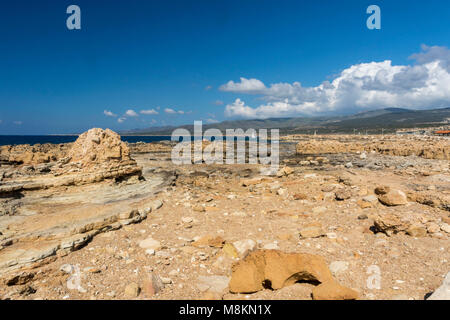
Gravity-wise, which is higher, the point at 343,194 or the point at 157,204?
the point at 343,194

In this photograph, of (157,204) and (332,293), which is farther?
(157,204)

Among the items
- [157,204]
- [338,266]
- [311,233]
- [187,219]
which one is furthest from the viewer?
[157,204]

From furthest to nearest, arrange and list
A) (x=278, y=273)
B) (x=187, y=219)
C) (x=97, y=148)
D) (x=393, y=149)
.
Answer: (x=393, y=149)
(x=97, y=148)
(x=187, y=219)
(x=278, y=273)

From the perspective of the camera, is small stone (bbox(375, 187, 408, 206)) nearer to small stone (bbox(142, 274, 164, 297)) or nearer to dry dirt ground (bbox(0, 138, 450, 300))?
dry dirt ground (bbox(0, 138, 450, 300))

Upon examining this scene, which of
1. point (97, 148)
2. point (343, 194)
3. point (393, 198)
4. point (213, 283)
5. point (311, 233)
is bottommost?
point (213, 283)

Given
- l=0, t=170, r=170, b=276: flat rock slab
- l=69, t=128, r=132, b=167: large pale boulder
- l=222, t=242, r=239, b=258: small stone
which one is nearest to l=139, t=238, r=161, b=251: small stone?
l=0, t=170, r=170, b=276: flat rock slab

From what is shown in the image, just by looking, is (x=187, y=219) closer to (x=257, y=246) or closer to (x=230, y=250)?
(x=230, y=250)

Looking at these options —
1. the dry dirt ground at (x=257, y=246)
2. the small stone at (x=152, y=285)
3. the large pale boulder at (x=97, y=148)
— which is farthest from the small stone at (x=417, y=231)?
the large pale boulder at (x=97, y=148)

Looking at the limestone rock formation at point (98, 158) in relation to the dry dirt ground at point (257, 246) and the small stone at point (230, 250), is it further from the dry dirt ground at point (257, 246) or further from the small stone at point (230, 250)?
the small stone at point (230, 250)

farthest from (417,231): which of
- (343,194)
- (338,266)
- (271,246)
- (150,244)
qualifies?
(150,244)

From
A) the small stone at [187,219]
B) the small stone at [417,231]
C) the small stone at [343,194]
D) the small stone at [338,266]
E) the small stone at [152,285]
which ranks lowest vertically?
the small stone at [152,285]

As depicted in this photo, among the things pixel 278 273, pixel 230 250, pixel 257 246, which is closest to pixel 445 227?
pixel 257 246

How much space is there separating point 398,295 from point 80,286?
516cm

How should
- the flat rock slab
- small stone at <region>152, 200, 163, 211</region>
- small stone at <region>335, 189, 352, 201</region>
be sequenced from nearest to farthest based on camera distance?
the flat rock slab, small stone at <region>335, 189, 352, 201</region>, small stone at <region>152, 200, 163, 211</region>
